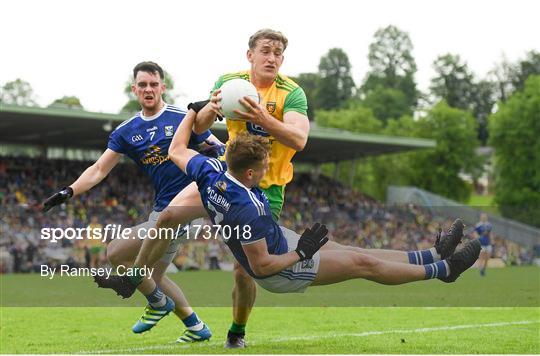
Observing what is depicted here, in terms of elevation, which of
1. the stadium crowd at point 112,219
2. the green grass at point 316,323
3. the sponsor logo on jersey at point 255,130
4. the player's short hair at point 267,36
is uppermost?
the player's short hair at point 267,36

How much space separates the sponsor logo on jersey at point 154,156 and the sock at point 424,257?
2948 mm

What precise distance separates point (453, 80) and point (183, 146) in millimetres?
95794

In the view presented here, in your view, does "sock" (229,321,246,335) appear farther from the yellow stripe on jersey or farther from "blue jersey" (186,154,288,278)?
the yellow stripe on jersey

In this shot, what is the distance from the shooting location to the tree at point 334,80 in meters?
112

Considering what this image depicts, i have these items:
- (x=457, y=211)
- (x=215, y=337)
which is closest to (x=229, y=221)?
(x=215, y=337)

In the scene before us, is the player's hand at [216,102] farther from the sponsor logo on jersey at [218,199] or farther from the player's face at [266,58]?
the player's face at [266,58]

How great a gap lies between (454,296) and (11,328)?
32.6ft

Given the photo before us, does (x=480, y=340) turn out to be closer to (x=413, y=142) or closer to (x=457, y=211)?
(x=457, y=211)

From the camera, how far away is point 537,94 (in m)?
69.5

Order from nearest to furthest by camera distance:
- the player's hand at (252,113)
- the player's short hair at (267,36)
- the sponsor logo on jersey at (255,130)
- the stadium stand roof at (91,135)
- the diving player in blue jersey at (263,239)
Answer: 1. the player's hand at (252,113)
2. the diving player in blue jersey at (263,239)
3. the player's short hair at (267,36)
4. the sponsor logo on jersey at (255,130)
5. the stadium stand roof at (91,135)

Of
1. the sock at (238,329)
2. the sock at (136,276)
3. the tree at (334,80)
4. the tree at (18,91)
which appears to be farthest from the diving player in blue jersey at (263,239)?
the tree at (334,80)

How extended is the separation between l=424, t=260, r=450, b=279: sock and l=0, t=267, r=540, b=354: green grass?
1.05 meters

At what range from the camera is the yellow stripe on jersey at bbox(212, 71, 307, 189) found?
28.4 feet

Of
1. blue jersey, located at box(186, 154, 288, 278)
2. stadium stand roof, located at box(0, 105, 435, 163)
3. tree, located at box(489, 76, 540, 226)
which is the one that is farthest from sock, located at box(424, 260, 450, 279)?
tree, located at box(489, 76, 540, 226)
